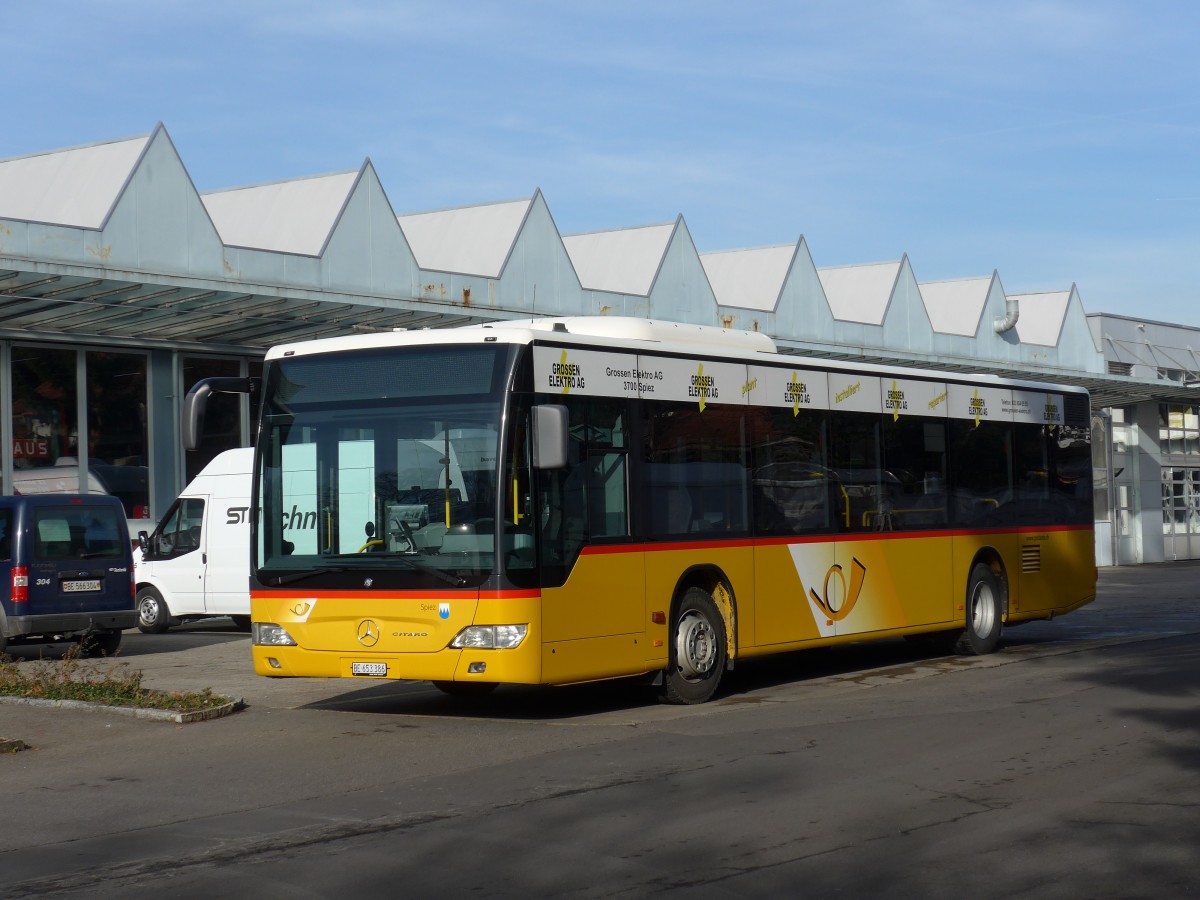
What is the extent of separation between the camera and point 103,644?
19.2 metres

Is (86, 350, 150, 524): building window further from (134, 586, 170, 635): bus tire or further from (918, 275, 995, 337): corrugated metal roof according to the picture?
(918, 275, 995, 337): corrugated metal roof

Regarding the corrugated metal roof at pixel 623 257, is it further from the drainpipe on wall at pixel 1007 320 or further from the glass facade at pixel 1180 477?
the glass facade at pixel 1180 477

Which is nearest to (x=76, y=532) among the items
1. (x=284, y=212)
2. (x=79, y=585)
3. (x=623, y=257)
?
(x=79, y=585)

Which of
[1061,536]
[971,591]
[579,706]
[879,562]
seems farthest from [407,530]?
[1061,536]

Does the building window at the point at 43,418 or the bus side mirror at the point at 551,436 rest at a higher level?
the building window at the point at 43,418

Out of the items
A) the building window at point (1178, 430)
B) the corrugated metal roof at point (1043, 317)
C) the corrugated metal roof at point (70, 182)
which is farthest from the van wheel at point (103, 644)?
the building window at point (1178, 430)

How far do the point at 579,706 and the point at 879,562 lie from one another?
380 centimetres

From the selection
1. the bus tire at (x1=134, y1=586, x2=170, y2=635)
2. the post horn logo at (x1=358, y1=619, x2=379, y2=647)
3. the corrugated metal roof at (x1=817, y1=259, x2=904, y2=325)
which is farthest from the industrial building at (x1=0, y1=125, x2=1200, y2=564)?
the post horn logo at (x1=358, y1=619, x2=379, y2=647)

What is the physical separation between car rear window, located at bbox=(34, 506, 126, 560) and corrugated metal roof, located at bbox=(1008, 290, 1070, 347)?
34027 millimetres

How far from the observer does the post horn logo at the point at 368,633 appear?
11336 mm

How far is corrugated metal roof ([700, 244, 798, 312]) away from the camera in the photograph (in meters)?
35.8

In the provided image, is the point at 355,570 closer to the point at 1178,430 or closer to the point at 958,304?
the point at 958,304

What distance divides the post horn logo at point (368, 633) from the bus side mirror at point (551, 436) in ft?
5.87

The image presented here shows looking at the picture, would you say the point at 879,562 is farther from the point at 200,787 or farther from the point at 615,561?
the point at 200,787
